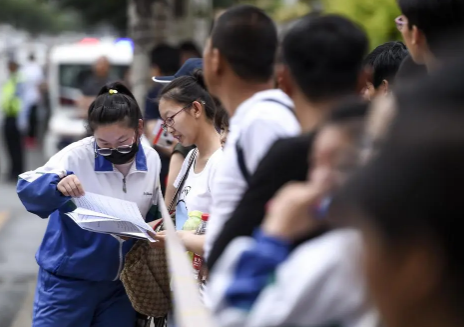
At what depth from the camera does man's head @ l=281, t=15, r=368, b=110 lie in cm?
215

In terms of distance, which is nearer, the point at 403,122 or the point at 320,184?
the point at 403,122

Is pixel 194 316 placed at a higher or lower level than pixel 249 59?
lower

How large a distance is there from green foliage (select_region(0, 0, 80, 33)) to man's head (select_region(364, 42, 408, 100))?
210 feet

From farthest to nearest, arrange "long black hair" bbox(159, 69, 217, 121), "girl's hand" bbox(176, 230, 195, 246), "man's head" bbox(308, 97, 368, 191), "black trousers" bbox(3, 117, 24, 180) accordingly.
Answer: "black trousers" bbox(3, 117, 24, 180), "long black hair" bbox(159, 69, 217, 121), "girl's hand" bbox(176, 230, 195, 246), "man's head" bbox(308, 97, 368, 191)

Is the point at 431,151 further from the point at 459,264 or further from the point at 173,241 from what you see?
the point at 173,241

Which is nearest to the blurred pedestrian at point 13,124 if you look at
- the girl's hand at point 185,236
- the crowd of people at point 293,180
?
the crowd of people at point 293,180

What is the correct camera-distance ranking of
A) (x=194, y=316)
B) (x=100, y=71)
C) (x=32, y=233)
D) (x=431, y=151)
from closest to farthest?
(x=431, y=151)
(x=194, y=316)
(x=32, y=233)
(x=100, y=71)

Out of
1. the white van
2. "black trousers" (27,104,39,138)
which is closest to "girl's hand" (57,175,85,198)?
the white van

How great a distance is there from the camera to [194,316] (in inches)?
70.5

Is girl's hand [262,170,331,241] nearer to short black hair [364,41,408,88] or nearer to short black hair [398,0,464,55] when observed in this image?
short black hair [398,0,464,55]

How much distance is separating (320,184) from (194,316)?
403mm

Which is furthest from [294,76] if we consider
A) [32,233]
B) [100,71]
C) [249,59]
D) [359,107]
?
[100,71]

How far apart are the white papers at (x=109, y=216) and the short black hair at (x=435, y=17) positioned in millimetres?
1493

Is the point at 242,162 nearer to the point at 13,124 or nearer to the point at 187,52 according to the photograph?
the point at 187,52
